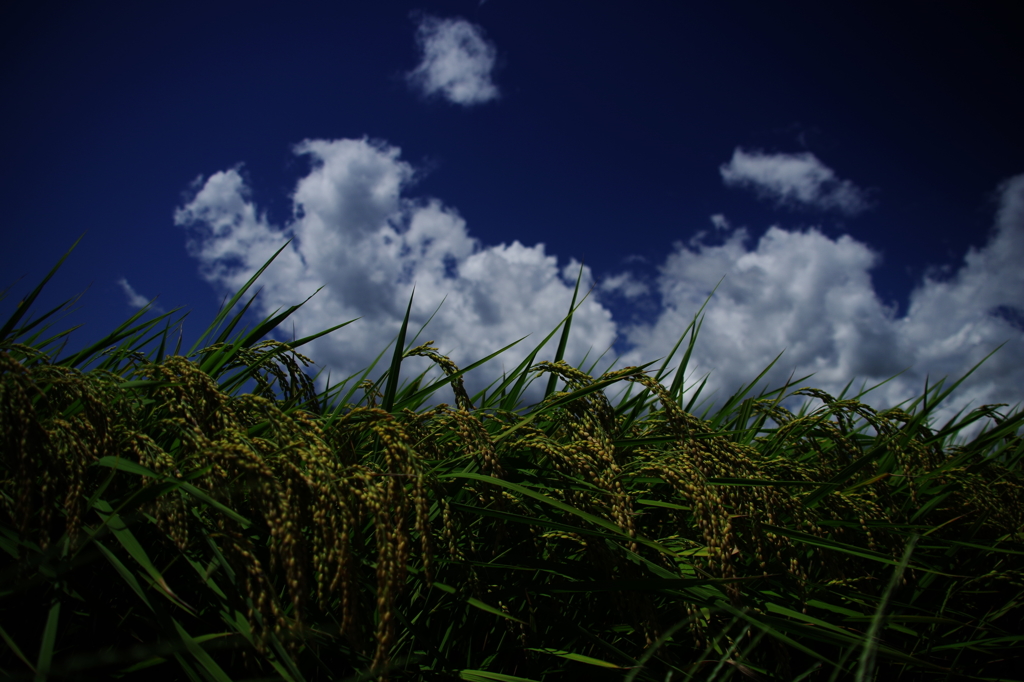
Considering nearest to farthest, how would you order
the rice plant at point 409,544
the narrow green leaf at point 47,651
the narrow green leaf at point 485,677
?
the narrow green leaf at point 47,651, the rice plant at point 409,544, the narrow green leaf at point 485,677

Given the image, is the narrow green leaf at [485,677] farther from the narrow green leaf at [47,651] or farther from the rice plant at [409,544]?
the narrow green leaf at [47,651]

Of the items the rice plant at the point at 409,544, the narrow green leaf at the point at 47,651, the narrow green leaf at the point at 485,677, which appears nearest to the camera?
the narrow green leaf at the point at 47,651

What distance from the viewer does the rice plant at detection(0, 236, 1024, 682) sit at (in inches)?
43.4

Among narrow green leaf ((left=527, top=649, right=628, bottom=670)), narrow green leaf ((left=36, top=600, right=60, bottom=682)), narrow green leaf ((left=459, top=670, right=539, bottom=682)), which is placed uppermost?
narrow green leaf ((left=527, top=649, right=628, bottom=670))

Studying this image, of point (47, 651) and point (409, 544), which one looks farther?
point (409, 544)

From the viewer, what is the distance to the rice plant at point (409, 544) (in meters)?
1.10

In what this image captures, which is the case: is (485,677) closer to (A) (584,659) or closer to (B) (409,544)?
(A) (584,659)

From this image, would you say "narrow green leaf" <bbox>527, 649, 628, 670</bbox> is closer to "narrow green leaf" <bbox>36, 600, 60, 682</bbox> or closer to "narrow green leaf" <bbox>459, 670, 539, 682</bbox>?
"narrow green leaf" <bbox>459, 670, 539, 682</bbox>

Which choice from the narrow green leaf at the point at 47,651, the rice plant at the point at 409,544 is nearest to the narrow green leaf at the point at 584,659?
the rice plant at the point at 409,544

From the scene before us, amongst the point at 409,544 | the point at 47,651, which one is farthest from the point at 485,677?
the point at 47,651

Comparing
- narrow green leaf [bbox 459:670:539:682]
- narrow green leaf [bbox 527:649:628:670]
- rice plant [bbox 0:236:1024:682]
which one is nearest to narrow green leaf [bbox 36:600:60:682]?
rice plant [bbox 0:236:1024:682]

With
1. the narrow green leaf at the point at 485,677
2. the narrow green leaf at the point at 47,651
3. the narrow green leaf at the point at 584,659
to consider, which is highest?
the narrow green leaf at the point at 584,659

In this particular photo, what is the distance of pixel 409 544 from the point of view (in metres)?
1.35

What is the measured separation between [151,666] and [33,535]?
0.43 metres
